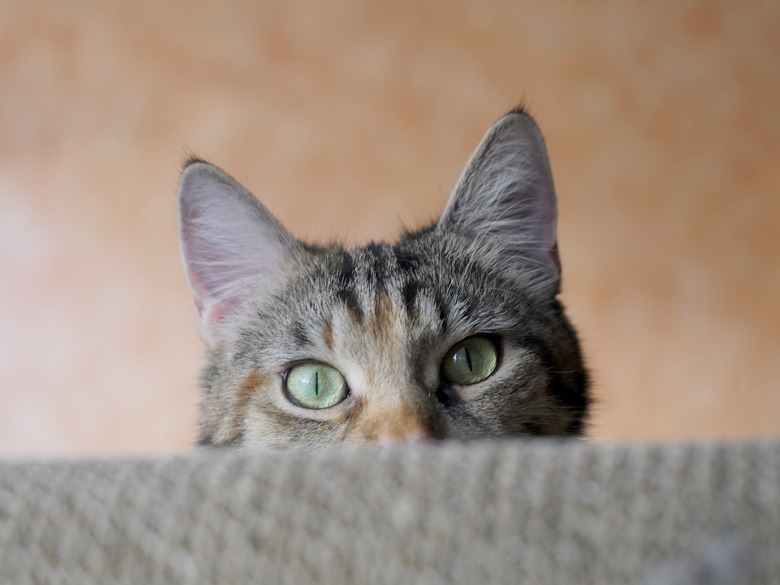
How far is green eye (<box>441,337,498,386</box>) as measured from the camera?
3.50 ft

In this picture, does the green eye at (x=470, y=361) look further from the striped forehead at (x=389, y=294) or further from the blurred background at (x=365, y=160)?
the blurred background at (x=365, y=160)

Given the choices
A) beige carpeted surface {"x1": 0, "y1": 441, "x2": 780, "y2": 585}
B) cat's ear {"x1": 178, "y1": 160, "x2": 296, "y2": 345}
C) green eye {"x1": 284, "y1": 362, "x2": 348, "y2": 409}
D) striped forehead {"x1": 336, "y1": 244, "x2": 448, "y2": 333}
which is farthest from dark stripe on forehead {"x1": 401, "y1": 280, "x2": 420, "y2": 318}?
beige carpeted surface {"x1": 0, "y1": 441, "x2": 780, "y2": 585}

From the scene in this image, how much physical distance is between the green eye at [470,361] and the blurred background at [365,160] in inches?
84.7

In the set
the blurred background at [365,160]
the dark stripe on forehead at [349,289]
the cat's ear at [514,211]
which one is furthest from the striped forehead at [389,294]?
the blurred background at [365,160]

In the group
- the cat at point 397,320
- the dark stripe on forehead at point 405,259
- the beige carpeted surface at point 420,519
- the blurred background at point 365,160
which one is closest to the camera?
the beige carpeted surface at point 420,519

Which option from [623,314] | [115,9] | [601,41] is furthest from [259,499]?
[115,9]

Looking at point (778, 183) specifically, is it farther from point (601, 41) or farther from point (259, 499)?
point (259, 499)

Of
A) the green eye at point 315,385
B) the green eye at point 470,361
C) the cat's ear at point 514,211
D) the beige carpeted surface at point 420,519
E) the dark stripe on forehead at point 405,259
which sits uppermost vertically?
the cat's ear at point 514,211

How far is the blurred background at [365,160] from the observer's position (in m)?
3.16

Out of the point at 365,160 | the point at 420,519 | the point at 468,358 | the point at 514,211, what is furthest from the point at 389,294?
the point at 365,160

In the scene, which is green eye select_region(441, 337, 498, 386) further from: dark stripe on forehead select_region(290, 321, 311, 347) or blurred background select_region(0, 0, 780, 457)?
blurred background select_region(0, 0, 780, 457)

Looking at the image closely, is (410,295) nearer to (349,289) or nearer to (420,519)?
(349,289)

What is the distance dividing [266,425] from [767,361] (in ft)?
8.67

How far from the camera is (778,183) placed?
10.3 ft
